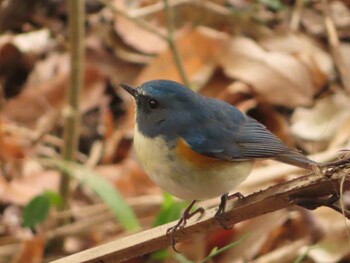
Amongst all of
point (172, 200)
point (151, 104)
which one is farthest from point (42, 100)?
point (151, 104)

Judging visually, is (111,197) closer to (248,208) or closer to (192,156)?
(192,156)

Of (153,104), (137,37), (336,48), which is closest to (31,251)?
(153,104)

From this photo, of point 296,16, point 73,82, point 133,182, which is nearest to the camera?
point 73,82

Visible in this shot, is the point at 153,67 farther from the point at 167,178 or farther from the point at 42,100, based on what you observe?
the point at 167,178

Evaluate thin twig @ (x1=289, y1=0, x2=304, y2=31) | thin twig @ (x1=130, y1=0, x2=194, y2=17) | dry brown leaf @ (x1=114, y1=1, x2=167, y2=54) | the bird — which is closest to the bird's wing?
the bird

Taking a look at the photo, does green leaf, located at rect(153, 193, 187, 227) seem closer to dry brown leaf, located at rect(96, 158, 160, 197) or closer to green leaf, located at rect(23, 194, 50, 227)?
green leaf, located at rect(23, 194, 50, 227)

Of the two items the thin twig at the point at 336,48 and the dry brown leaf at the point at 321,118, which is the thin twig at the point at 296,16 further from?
the dry brown leaf at the point at 321,118
